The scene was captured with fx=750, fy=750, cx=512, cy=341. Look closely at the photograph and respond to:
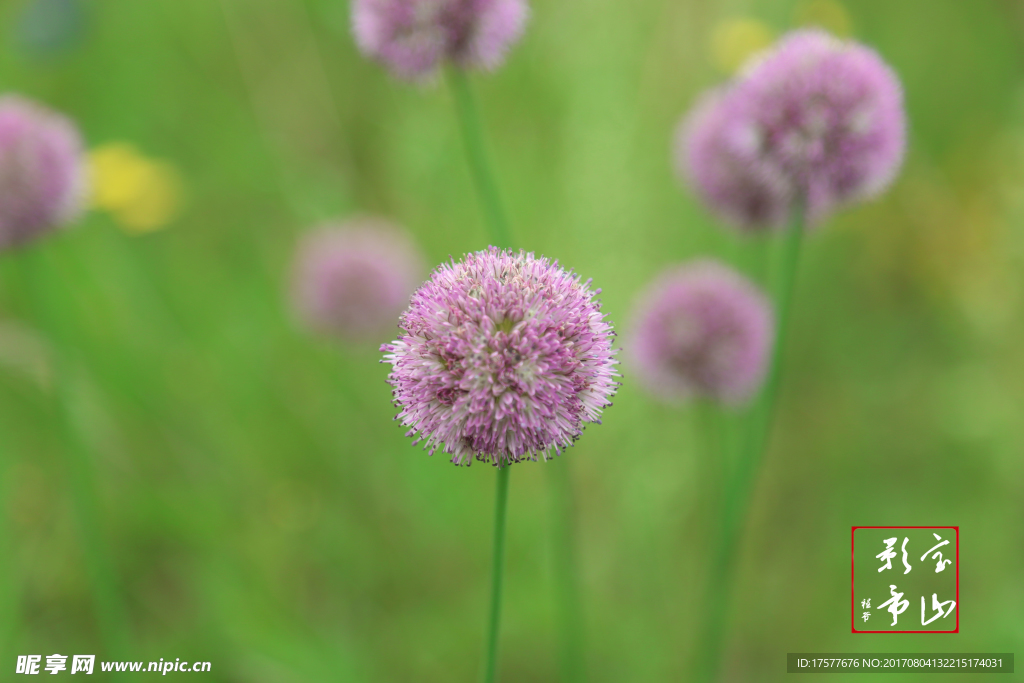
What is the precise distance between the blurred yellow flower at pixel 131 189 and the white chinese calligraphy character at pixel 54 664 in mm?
1612

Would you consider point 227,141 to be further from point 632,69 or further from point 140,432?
point 632,69

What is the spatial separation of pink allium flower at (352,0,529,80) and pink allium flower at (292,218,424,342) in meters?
1.28

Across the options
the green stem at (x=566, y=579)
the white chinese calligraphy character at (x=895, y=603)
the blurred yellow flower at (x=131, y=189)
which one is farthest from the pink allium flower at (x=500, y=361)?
the blurred yellow flower at (x=131, y=189)

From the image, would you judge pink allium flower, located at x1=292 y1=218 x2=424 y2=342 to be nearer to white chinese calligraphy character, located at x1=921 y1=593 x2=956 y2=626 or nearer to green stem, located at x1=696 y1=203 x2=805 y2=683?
green stem, located at x1=696 y1=203 x2=805 y2=683

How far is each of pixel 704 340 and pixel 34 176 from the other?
6.08 ft

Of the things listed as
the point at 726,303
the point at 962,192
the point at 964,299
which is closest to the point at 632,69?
the point at 726,303

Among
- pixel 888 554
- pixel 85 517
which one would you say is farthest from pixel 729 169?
pixel 85 517

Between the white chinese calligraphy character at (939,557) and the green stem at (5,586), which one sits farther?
the white chinese calligraphy character at (939,557)

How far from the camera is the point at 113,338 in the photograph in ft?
9.11

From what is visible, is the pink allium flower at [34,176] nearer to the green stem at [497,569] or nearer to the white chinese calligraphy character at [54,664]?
the white chinese calligraphy character at [54,664]

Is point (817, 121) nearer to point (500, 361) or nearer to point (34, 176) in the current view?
point (500, 361)

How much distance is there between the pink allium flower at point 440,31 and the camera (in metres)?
1.63

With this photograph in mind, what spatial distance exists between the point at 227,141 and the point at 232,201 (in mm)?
281

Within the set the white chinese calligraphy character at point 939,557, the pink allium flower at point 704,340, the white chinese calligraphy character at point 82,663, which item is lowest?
the white chinese calligraphy character at point 82,663
